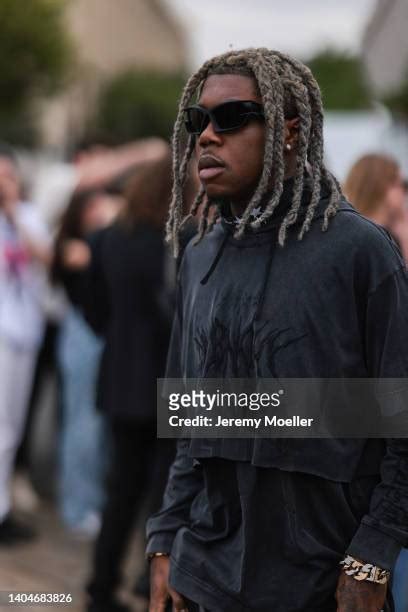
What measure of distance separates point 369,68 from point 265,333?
4.44 m

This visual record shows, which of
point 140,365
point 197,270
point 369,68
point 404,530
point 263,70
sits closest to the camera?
point 404,530

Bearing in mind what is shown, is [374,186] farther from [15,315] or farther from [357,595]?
[15,315]

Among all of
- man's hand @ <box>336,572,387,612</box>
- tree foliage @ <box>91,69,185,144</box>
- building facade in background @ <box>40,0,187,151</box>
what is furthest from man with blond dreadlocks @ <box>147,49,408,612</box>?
tree foliage @ <box>91,69,185,144</box>

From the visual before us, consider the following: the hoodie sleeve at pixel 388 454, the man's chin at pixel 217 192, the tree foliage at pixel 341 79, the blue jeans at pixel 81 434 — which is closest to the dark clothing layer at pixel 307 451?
the hoodie sleeve at pixel 388 454

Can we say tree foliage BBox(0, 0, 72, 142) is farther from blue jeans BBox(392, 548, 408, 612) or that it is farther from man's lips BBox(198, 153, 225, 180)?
man's lips BBox(198, 153, 225, 180)

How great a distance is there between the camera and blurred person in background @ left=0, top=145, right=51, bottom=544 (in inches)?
256

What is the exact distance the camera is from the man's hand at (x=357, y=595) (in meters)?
2.36

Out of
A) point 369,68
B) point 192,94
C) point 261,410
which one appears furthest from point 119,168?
point 261,410

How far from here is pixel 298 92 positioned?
8.43 feet

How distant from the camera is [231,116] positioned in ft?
8.39

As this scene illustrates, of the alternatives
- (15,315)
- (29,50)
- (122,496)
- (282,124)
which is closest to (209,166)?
(282,124)

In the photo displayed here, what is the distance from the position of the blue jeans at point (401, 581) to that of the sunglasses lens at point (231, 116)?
63.8 inches

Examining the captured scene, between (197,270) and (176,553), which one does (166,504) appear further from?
(197,270)

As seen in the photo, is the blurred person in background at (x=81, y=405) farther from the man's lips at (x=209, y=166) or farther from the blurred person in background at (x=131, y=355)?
the man's lips at (x=209, y=166)
